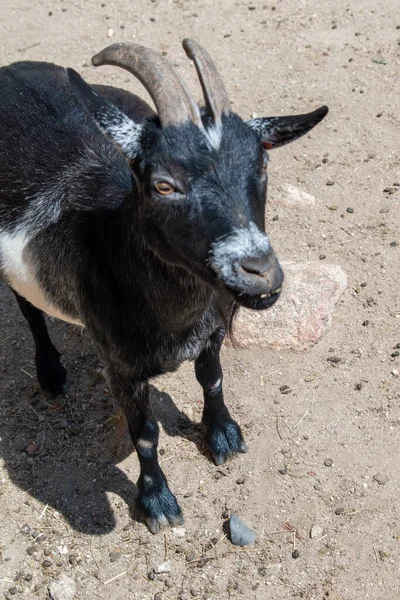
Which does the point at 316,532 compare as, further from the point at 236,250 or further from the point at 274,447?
the point at 236,250

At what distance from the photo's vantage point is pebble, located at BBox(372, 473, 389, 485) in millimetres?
4746

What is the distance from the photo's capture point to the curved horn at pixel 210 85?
352 centimetres

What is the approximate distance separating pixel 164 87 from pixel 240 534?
2545 mm

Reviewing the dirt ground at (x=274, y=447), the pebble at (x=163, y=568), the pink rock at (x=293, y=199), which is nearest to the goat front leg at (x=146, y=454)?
the dirt ground at (x=274, y=447)

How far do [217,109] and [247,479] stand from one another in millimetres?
2410

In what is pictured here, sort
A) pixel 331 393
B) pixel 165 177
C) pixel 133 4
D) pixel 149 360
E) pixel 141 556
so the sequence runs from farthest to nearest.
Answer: pixel 133 4
pixel 331 393
pixel 141 556
pixel 149 360
pixel 165 177

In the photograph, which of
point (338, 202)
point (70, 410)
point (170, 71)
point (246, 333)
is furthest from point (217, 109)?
point (338, 202)

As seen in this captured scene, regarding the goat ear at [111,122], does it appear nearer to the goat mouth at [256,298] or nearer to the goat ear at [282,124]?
the goat ear at [282,124]

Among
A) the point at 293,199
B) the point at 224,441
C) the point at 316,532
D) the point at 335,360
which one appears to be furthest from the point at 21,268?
the point at 293,199

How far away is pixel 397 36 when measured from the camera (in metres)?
8.27

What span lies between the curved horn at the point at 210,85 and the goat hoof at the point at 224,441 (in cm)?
221

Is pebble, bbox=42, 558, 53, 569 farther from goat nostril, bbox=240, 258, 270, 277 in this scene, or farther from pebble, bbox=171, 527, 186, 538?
goat nostril, bbox=240, 258, 270, 277

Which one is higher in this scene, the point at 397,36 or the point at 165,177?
the point at 165,177

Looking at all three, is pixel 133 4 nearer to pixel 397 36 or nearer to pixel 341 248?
pixel 397 36
